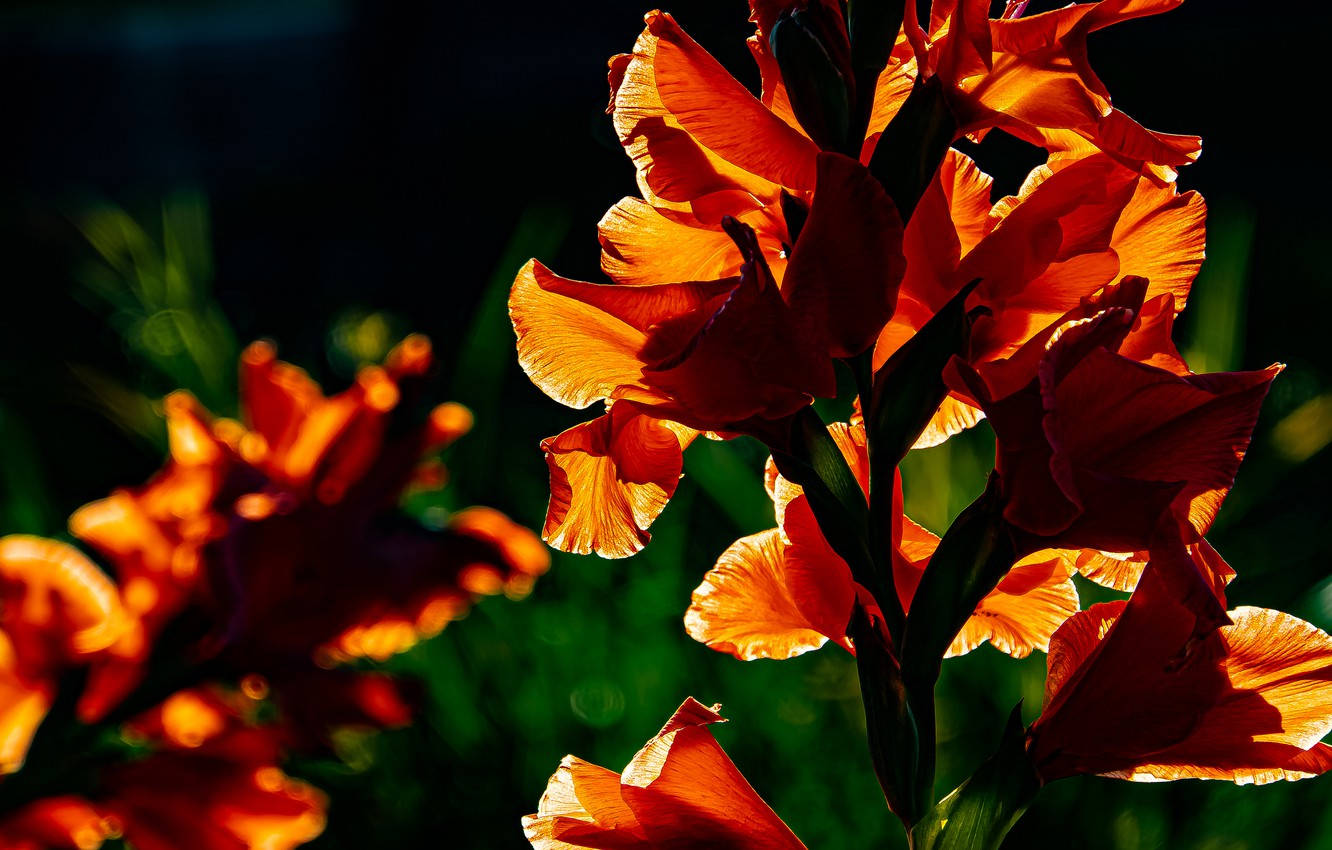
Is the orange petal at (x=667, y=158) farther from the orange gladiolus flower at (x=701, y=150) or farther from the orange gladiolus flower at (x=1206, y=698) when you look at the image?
the orange gladiolus flower at (x=1206, y=698)

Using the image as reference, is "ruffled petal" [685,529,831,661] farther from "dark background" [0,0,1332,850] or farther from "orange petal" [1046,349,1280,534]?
"dark background" [0,0,1332,850]

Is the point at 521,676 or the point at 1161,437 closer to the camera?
the point at 1161,437

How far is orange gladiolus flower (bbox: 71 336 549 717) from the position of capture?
482 millimetres

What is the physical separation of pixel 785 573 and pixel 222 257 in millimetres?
2575

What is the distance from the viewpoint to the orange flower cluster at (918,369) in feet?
0.84

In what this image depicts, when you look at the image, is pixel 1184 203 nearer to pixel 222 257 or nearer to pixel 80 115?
pixel 222 257

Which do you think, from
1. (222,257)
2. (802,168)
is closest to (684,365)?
(802,168)

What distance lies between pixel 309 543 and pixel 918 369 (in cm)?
31

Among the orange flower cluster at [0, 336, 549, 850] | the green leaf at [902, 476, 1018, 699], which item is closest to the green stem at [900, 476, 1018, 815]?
the green leaf at [902, 476, 1018, 699]

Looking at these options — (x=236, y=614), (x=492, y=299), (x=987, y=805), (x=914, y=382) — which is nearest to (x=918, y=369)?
(x=914, y=382)

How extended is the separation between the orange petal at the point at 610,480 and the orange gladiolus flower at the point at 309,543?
21cm

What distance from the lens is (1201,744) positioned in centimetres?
29

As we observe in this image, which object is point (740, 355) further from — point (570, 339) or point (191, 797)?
point (191, 797)

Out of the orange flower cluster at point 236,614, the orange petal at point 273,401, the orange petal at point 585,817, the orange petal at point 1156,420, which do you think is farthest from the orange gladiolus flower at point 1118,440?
the orange petal at point 273,401
